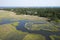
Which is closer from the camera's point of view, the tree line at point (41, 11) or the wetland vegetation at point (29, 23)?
the wetland vegetation at point (29, 23)

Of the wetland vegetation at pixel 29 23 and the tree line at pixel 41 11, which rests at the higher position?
the tree line at pixel 41 11

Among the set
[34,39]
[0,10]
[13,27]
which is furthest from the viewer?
[0,10]

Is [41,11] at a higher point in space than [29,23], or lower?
higher

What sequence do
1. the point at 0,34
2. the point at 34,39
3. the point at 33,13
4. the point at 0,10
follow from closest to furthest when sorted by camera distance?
the point at 34,39
the point at 0,34
the point at 33,13
the point at 0,10

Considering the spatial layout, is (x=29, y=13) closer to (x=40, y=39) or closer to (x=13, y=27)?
(x=13, y=27)

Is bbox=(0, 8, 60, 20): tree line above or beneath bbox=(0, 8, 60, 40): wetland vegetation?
above

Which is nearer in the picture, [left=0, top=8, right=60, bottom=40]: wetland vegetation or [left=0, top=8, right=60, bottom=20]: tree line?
[left=0, top=8, right=60, bottom=40]: wetland vegetation

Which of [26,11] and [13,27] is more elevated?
[26,11]

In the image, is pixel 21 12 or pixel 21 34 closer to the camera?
pixel 21 34

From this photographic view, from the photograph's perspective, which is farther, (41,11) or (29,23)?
(41,11)
